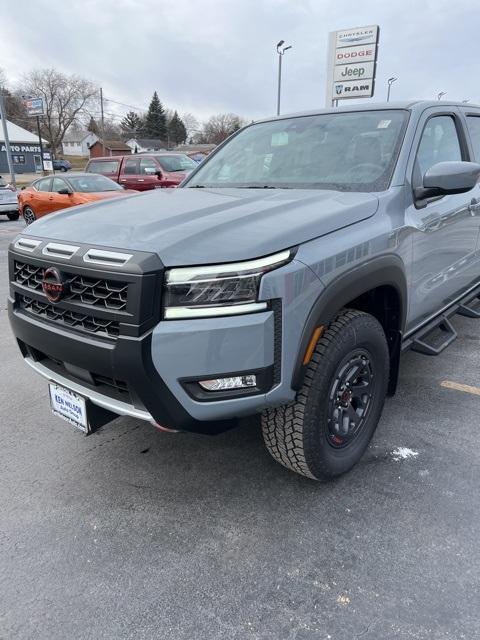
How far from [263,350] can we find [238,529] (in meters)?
0.96

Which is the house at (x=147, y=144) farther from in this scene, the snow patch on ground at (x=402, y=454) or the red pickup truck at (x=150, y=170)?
the snow patch on ground at (x=402, y=454)

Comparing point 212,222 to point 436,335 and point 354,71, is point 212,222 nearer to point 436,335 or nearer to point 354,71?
point 436,335

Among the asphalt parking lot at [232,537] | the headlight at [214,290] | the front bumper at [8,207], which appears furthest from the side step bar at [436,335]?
the front bumper at [8,207]

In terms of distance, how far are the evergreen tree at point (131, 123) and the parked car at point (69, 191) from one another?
89497mm

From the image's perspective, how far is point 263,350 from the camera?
1891 mm

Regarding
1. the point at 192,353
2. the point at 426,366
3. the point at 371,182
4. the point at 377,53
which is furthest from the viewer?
the point at 377,53

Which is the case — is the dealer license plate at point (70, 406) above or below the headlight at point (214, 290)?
below

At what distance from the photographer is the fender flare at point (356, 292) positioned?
2.02 meters

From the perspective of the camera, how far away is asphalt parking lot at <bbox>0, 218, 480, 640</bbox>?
72.1 inches

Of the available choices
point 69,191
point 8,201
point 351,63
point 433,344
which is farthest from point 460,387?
point 351,63

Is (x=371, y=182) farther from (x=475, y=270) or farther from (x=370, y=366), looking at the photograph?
(x=475, y=270)

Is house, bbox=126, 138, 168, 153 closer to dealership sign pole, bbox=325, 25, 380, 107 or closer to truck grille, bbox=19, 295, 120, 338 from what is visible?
dealership sign pole, bbox=325, 25, 380, 107

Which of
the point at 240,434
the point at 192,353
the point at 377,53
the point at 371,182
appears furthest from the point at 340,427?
the point at 377,53

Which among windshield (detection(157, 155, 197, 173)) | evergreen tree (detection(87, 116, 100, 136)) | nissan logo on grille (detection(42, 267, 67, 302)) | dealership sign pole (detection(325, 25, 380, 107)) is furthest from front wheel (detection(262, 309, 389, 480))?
evergreen tree (detection(87, 116, 100, 136))
